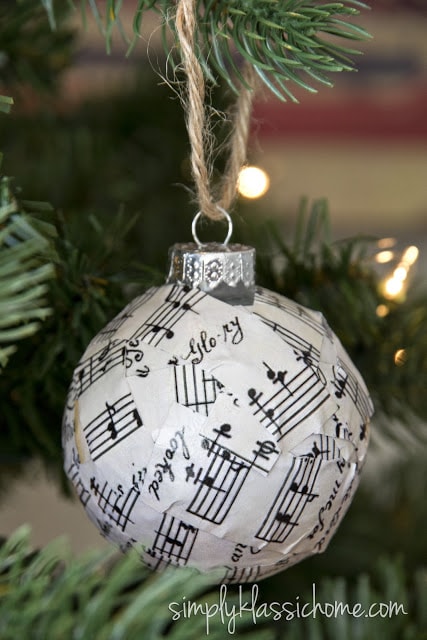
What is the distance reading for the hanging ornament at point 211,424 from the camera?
10.1 inches

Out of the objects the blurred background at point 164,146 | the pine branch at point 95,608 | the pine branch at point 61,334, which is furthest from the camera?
the blurred background at point 164,146

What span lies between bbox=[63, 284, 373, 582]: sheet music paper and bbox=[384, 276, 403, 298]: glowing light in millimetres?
123

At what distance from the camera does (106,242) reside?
1.14ft

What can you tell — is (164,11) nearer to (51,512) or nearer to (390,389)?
(390,389)

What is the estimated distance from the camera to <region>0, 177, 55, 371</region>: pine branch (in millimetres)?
206

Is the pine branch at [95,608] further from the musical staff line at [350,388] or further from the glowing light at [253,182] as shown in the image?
the glowing light at [253,182]

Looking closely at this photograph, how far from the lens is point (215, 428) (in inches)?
10.1

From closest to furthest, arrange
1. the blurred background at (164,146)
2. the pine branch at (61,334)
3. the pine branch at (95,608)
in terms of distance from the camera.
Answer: the pine branch at (95,608) < the pine branch at (61,334) < the blurred background at (164,146)

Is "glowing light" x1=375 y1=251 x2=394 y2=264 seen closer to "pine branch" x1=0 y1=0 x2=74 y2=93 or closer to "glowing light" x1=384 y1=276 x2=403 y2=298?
"glowing light" x1=384 y1=276 x2=403 y2=298

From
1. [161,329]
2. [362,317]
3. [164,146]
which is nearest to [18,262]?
[161,329]

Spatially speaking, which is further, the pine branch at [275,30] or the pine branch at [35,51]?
the pine branch at [35,51]

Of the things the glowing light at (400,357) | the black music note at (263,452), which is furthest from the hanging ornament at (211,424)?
the glowing light at (400,357)

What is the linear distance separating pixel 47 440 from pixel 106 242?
9 centimetres

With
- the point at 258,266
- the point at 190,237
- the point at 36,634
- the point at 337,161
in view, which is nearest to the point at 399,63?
the point at 337,161
